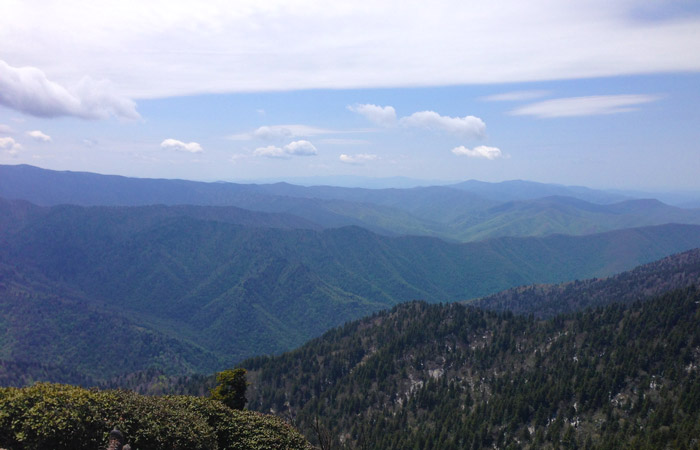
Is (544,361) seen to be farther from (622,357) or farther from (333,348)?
(333,348)

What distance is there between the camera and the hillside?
351 feet

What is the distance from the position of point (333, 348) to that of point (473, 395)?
254 ft

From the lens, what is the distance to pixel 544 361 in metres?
150

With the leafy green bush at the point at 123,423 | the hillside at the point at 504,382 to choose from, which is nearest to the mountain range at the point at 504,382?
the hillside at the point at 504,382

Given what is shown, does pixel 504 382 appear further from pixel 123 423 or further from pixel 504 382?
pixel 123 423

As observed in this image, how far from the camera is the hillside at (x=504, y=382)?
10688 centimetres

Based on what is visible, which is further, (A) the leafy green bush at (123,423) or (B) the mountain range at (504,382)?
(B) the mountain range at (504,382)

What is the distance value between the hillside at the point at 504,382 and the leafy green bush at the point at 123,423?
39.6 meters

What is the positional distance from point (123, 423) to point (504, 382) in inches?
5215

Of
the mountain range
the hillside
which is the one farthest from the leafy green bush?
the mountain range

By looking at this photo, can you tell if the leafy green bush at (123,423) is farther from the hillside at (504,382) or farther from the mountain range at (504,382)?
the mountain range at (504,382)

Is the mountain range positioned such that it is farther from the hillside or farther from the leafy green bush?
the leafy green bush

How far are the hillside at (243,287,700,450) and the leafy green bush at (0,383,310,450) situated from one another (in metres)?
39.6

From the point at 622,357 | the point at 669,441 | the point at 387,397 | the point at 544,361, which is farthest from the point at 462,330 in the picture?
the point at 669,441
